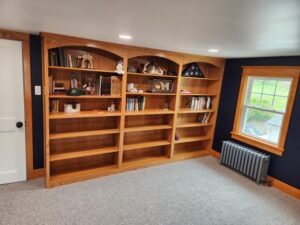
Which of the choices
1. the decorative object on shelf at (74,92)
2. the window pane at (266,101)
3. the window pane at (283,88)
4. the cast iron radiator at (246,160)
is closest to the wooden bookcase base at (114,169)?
the cast iron radiator at (246,160)

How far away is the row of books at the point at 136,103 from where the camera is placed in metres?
3.63

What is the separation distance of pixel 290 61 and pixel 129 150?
3277mm

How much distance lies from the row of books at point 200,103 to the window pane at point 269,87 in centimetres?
119

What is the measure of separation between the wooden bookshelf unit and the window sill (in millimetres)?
682

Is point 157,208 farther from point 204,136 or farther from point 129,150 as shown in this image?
point 204,136

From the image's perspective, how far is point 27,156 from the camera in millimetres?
3074

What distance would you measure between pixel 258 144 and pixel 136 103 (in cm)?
244

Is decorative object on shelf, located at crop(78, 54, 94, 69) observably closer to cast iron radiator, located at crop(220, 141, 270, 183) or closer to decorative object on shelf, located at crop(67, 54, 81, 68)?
decorative object on shelf, located at crop(67, 54, 81, 68)

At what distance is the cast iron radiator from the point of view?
3.44m

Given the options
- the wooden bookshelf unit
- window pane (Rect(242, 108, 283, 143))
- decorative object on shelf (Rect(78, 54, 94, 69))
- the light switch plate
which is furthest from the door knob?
window pane (Rect(242, 108, 283, 143))

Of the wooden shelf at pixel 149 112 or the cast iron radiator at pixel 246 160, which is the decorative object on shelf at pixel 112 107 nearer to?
the wooden shelf at pixel 149 112

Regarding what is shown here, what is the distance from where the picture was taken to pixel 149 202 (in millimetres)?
2795

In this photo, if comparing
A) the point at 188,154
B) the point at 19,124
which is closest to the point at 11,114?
the point at 19,124

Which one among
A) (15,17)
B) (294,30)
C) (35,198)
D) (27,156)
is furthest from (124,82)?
(294,30)
